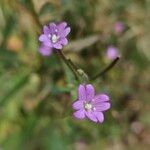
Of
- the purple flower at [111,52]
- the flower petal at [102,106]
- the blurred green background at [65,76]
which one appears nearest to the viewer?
the flower petal at [102,106]

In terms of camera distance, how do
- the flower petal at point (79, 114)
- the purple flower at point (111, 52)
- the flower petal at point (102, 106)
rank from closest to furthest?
1. the flower petal at point (79, 114)
2. the flower petal at point (102, 106)
3. the purple flower at point (111, 52)

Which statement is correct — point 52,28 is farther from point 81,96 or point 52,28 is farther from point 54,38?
point 81,96

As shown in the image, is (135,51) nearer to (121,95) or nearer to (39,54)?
(121,95)

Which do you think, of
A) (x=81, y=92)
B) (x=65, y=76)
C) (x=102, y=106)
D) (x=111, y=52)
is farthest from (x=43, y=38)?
(x=111, y=52)

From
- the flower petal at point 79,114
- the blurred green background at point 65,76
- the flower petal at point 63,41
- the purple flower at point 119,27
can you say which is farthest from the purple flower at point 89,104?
the purple flower at point 119,27

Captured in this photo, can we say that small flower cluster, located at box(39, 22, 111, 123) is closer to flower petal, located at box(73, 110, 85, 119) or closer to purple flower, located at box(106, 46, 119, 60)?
flower petal, located at box(73, 110, 85, 119)

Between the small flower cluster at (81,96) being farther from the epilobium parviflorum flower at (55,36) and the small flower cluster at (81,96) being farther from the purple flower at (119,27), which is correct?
the purple flower at (119,27)

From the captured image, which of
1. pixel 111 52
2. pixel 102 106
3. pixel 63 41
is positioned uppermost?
pixel 63 41
